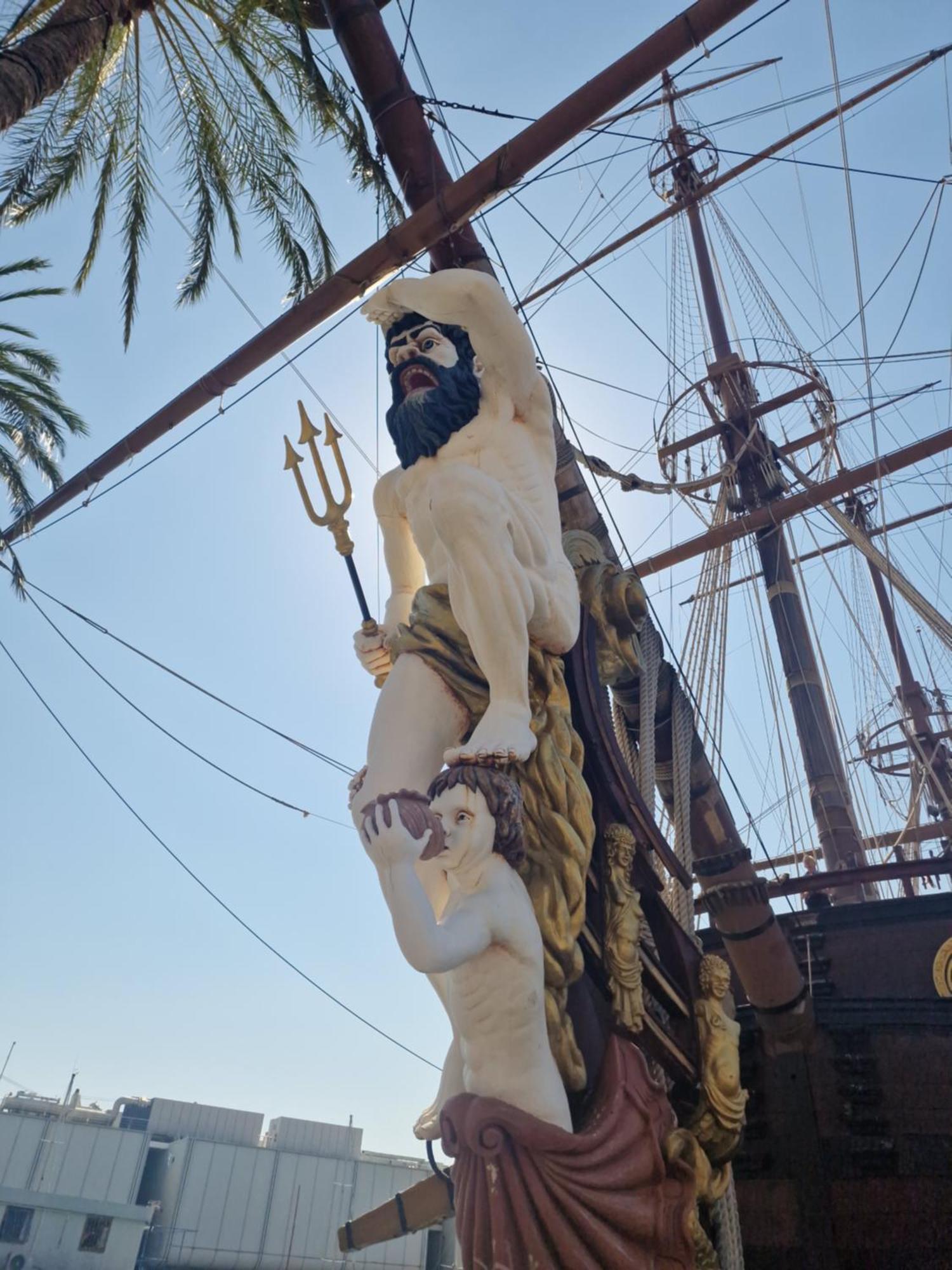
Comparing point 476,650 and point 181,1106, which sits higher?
point 181,1106

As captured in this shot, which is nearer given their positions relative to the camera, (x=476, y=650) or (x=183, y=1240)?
(x=476, y=650)

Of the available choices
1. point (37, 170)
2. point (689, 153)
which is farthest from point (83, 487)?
point (689, 153)

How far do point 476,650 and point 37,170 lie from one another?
16.9 feet

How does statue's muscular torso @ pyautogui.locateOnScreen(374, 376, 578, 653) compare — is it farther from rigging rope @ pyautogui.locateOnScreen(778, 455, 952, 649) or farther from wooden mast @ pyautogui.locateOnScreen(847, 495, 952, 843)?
wooden mast @ pyautogui.locateOnScreen(847, 495, 952, 843)

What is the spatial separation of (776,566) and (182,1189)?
1448 centimetres

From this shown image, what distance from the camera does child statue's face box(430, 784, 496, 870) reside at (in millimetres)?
2379

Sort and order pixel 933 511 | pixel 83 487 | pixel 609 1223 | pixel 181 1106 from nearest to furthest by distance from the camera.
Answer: pixel 609 1223
pixel 83 487
pixel 933 511
pixel 181 1106

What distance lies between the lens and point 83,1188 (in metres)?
18.0

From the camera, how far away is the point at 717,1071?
9.68ft

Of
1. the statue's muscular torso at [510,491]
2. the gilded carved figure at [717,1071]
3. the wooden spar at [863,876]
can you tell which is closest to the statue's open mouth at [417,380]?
the statue's muscular torso at [510,491]

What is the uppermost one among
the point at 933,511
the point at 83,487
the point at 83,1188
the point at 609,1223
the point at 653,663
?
the point at 933,511

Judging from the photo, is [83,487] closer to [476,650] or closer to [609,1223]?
[476,650]

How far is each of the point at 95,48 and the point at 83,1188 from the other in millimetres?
18162

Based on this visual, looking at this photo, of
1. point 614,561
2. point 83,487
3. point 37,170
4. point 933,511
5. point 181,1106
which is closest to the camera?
point 614,561
